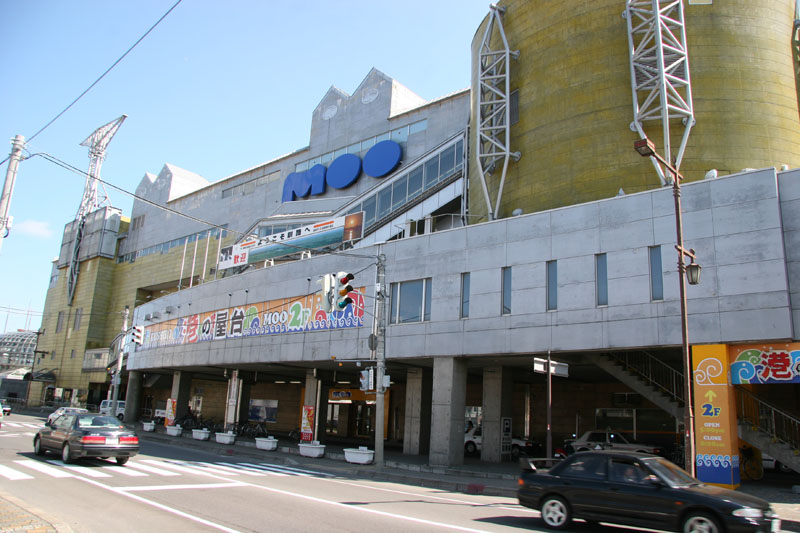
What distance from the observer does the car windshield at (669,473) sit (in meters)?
9.72

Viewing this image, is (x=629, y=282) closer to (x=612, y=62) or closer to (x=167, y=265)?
(x=612, y=62)

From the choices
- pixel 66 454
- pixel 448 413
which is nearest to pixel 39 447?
pixel 66 454

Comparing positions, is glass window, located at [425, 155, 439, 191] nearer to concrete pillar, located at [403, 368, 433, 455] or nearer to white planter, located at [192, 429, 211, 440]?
concrete pillar, located at [403, 368, 433, 455]

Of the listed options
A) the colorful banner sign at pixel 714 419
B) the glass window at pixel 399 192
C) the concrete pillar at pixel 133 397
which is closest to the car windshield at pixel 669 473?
the colorful banner sign at pixel 714 419

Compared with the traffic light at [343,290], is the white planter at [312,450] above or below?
below

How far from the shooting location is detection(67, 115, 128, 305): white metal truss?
79.0m

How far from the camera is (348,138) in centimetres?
5225

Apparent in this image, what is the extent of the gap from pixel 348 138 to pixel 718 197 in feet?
125

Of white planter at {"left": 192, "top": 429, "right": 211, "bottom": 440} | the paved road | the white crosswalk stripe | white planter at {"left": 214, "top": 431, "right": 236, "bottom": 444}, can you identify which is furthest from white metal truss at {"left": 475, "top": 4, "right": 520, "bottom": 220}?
the white crosswalk stripe

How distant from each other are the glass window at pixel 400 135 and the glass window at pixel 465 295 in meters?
25.4

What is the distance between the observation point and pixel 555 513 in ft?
34.7

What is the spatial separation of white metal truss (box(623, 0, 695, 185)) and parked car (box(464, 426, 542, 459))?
14.9m

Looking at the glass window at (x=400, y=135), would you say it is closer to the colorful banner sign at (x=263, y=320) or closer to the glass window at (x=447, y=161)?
the glass window at (x=447, y=161)

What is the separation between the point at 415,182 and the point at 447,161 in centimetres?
260
